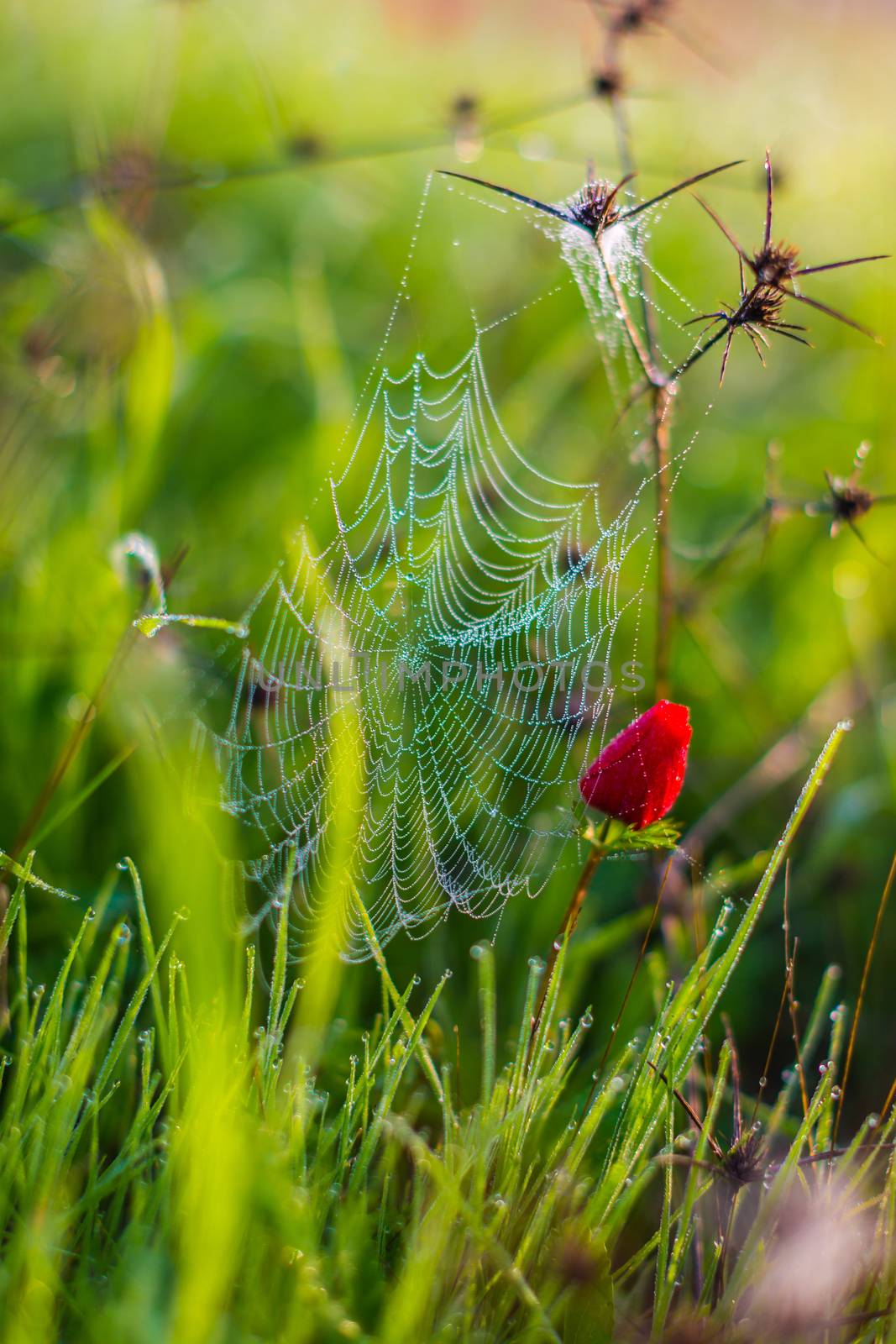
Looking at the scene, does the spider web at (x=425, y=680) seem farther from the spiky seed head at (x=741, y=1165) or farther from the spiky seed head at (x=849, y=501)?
the spiky seed head at (x=741, y=1165)

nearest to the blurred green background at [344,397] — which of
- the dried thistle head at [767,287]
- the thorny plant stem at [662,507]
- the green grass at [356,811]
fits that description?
the green grass at [356,811]

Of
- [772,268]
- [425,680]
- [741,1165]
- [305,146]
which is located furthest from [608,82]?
[741,1165]

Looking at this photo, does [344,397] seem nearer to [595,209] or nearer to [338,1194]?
[595,209]


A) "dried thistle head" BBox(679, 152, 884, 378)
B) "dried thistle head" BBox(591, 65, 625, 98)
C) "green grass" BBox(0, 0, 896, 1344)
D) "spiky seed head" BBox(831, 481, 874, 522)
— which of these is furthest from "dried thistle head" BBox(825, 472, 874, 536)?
"dried thistle head" BBox(591, 65, 625, 98)

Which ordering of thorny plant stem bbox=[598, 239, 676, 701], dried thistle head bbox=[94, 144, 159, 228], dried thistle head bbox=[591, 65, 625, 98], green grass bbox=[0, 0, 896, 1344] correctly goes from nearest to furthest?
green grass bbox=[0, 0, 896, 1344]
thorny plant stem bbox=[598, 239, 676, 701]
dried thistle head bbox=[591, 65, 625, 98]
dried thistle head bbox=[94, 144, 159, 228]

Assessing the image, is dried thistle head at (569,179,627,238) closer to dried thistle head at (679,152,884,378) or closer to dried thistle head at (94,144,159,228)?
dried thistle head at (679,152,884,378)

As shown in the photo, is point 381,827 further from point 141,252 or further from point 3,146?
point 3,146

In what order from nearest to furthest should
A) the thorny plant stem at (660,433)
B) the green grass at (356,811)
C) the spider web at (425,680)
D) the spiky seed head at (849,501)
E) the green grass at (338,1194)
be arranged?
1. the green grass at (338,1194)
2. the green grass at (356,811)
3. the thorny plant stem at (660,433)
4. the spiky seed head at (849,501)
5. the spider web at (425,680)
